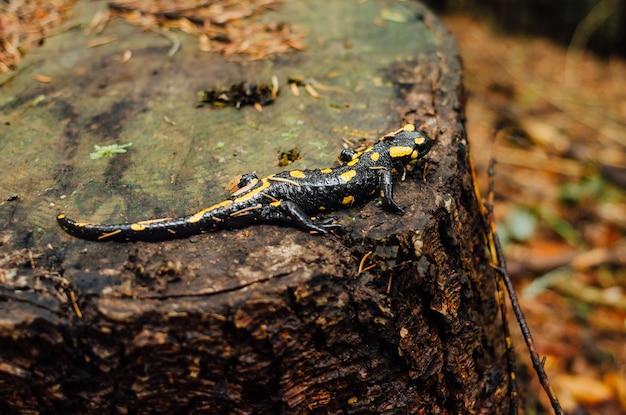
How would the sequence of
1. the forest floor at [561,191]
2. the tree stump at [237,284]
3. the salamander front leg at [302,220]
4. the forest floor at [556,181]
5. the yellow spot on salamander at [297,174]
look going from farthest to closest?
1. the forest floor at [561,191]
2. the forest floor at [556,181]
3. the yellow spot on salamander at [297,174]
4. the salamander front leg at [302,220]
5. the tree stump at [237,284]

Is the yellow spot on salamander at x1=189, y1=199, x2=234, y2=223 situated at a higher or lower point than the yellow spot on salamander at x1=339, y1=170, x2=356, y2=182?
higher

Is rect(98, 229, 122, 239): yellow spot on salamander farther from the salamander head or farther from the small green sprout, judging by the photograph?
the salamander head

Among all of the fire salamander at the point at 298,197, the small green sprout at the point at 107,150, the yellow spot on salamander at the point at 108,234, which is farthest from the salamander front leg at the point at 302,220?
the small green sprout at the point at 107,150

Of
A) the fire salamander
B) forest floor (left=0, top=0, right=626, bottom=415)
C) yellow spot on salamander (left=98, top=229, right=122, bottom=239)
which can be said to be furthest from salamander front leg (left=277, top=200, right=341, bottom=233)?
forest floor (left=0, top=0, right=626, bottom=415)

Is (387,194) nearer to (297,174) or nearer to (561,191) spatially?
(297,174)

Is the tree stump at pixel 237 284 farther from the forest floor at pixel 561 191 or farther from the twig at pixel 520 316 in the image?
the forest floor at pixel 561 191

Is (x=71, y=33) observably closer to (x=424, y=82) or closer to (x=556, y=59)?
(x=424, y=82)

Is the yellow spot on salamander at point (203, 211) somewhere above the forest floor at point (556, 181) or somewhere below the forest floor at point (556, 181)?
above
